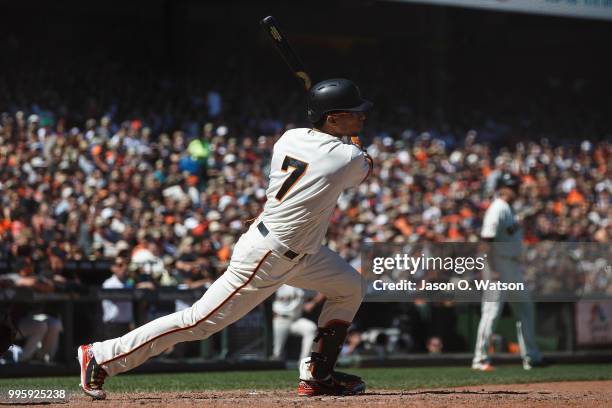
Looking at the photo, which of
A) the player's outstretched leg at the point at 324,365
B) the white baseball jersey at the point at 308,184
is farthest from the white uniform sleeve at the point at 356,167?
the player's outstretched leg at the point at 324,365

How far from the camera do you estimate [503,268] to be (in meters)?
11.1

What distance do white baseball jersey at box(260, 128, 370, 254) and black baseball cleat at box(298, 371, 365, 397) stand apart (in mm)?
940

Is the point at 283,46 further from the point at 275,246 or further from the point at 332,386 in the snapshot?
the point at 332,386

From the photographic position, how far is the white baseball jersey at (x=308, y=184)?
6441 millimetres

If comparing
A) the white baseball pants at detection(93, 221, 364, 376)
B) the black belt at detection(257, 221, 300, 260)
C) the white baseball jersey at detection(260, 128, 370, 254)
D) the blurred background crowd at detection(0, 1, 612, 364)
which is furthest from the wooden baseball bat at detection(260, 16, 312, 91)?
the blurred background crowd at detection(0, 1, 612, 364)

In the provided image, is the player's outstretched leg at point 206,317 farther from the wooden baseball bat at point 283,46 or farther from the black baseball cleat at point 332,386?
the wooden baseball bat at point 283,46

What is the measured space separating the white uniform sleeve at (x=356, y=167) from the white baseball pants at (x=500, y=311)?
4.78 m

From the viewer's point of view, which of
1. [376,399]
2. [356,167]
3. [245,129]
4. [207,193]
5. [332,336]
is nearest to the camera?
[356,167]

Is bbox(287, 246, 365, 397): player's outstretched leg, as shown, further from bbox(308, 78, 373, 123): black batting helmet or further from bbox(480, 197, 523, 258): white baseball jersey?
bbox(480, 197, 523, 258): white baseball jersey

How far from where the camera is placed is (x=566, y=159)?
72.9 feet

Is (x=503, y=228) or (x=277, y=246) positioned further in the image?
(x=503, y=228)

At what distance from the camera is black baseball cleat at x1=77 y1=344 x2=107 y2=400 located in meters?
6.47

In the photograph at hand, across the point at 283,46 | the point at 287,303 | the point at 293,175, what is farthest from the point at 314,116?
the point at 287,303

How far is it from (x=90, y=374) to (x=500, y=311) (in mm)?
5655
